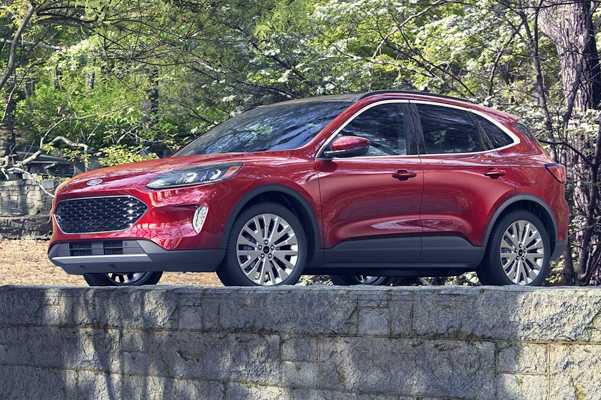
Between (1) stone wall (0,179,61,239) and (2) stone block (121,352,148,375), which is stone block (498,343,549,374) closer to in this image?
(2) stone block (121,352,148,375)

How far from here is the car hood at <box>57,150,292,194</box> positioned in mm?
7228

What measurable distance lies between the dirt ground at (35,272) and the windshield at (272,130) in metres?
9.35

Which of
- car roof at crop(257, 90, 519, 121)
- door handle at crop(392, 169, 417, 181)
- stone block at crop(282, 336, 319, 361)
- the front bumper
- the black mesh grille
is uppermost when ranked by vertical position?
car roof at crop(257, 90, 519, 121)

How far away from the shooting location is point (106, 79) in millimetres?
13750

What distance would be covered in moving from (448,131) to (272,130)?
1672mm

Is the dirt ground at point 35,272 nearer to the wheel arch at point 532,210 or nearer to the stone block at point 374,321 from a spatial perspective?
the wheel arch at point 532,210

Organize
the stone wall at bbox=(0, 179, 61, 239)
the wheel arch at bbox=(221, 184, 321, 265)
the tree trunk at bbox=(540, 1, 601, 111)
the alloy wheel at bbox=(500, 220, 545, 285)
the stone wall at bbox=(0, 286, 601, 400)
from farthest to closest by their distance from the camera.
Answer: the stone wall at bbox=(0, 179, 61, 239)
the tree trunk at bbox=(540, 1, 601, 111)
the alloy wheel at bbox=(500, 220, 545, 285)
the wheel arch at bbox=(221, 184, 321, 265)
the stone wall at bbox=(0, 286, 601, 400)

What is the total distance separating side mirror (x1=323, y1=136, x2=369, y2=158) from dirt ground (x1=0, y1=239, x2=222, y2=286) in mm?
10445

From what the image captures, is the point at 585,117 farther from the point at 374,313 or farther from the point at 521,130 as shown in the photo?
the point at 374,313

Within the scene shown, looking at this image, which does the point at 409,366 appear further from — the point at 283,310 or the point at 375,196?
the point at 375,196

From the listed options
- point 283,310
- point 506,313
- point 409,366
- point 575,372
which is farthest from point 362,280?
point 575,372

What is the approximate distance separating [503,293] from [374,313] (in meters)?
0.84

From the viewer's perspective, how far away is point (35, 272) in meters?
18.5

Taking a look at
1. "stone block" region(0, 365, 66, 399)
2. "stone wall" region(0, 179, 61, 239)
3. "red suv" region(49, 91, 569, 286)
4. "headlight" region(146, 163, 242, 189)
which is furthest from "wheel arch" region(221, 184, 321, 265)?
"stone wall" region(0, 179, 61, 239)
